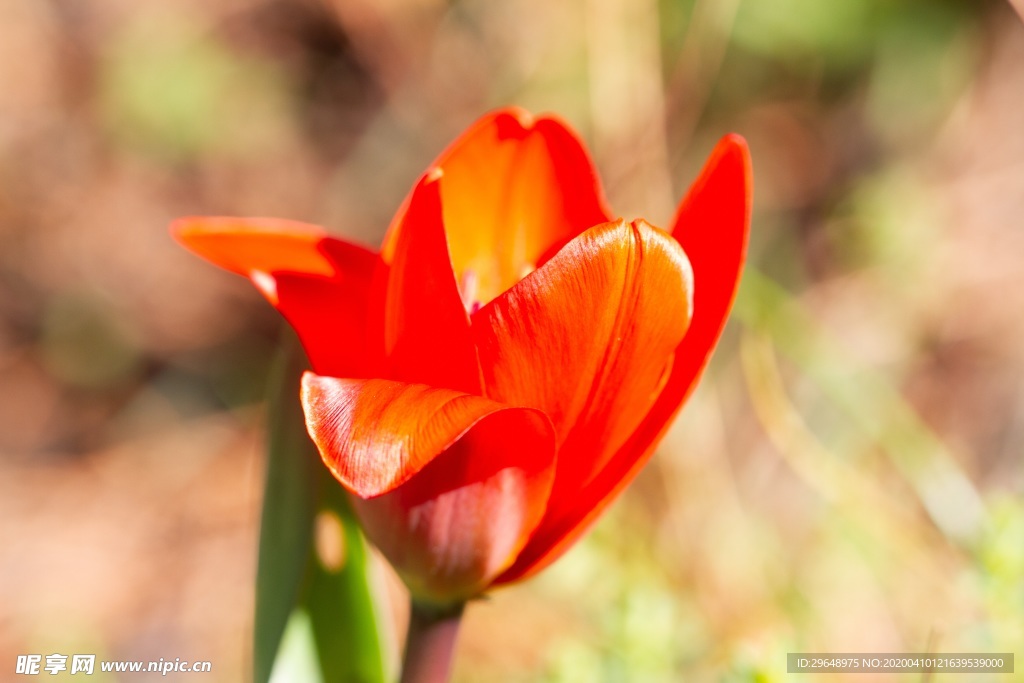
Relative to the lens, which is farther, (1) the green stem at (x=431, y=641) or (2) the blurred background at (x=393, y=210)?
(2) the blurred background at (x=393, y=210)

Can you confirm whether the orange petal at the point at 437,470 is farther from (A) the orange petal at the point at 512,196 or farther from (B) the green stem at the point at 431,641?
(A) the orange petal at the point at 512,196

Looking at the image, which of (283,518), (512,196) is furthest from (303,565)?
(512,196)

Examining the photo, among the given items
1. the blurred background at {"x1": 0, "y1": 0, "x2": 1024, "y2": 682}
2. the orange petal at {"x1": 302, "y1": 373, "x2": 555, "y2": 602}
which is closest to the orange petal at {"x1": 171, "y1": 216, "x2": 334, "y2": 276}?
the orange petal at {"x1": 302, "y1": 373, "x2": 555, "y2": 602}

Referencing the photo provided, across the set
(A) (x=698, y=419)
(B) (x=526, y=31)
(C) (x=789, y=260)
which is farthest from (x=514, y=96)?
(A) (x=698, y=419)

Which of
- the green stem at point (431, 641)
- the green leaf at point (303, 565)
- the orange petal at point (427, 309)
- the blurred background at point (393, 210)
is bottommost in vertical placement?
the green stem at point (431, 641)

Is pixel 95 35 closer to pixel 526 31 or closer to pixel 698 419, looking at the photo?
pixel 526 31

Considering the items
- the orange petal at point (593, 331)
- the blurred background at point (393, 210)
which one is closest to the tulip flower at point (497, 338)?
the orange petal at point (593, 331)

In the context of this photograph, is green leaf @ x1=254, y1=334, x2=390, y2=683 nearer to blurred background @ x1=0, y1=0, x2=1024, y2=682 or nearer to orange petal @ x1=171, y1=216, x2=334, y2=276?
orange petal @ x1=171, y1=216, x2=334, y2=276
